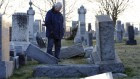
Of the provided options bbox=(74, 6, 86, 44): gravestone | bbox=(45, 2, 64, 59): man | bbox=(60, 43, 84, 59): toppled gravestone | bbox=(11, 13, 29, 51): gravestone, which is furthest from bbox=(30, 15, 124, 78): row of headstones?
bbox=(74, 6, 86, 44): gravestone

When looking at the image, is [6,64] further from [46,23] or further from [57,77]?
[46,23]

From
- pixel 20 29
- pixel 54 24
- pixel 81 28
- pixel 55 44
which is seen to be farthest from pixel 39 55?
pixel 81 28

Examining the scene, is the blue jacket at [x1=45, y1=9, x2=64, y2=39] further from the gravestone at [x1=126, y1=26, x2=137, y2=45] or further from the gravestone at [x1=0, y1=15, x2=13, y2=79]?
the gravestone at [x1=126, y1=26, x2=137, y2=45]

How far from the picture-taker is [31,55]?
1060 centimetres

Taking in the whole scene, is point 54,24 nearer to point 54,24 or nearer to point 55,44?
point 54,24

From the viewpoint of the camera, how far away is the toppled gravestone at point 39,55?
34.1 feet

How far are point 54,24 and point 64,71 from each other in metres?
2.68

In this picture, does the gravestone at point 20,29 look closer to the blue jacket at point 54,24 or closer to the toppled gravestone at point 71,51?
the toppled gravestone at point 71,51

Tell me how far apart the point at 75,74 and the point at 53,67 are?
1.63 ft

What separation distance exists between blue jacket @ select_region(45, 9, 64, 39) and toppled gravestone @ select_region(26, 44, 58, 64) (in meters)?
0.62

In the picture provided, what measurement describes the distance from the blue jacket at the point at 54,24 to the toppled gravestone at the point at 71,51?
1814 mm

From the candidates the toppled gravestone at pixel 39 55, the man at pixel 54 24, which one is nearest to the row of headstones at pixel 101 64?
the toppled gravestone at pixel 39 55

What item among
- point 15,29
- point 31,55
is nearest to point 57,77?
point 31,55

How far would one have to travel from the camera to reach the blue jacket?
1077cm
